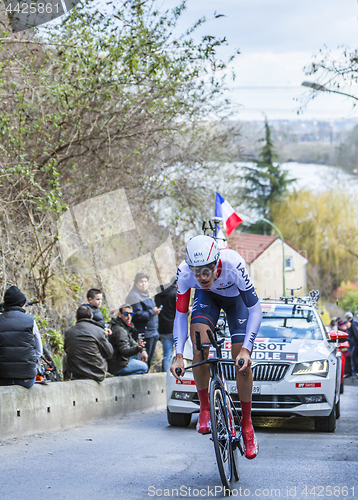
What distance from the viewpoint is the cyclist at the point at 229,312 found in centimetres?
547

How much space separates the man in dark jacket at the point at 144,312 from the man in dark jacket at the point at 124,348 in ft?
2.21

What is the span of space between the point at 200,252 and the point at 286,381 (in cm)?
435

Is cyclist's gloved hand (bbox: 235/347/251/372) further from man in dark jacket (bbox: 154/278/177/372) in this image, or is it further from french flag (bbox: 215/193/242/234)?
french flag (bbox: 215/193/242/234)

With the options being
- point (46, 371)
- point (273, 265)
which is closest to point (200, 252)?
point (46, 371)

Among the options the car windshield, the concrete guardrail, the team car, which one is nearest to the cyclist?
the concrete guardrail

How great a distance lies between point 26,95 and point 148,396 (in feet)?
20.4

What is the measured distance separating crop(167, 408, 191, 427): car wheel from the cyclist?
3.99 m

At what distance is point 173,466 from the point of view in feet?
21.1

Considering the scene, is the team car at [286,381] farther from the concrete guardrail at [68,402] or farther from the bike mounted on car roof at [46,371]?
the bike mounted on car roof at [46,371]

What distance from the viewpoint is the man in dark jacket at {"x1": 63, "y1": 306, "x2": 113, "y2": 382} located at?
10.1m

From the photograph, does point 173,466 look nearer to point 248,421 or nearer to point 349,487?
point 248,421

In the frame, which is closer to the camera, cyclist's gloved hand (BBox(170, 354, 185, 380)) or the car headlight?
cyclist's gloved hand (BBox(170, 354, 185, 380))

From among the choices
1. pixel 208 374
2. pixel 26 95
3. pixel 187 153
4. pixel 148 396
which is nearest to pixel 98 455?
pixel 208 374

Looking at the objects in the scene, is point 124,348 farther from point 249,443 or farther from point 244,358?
point 244,358
